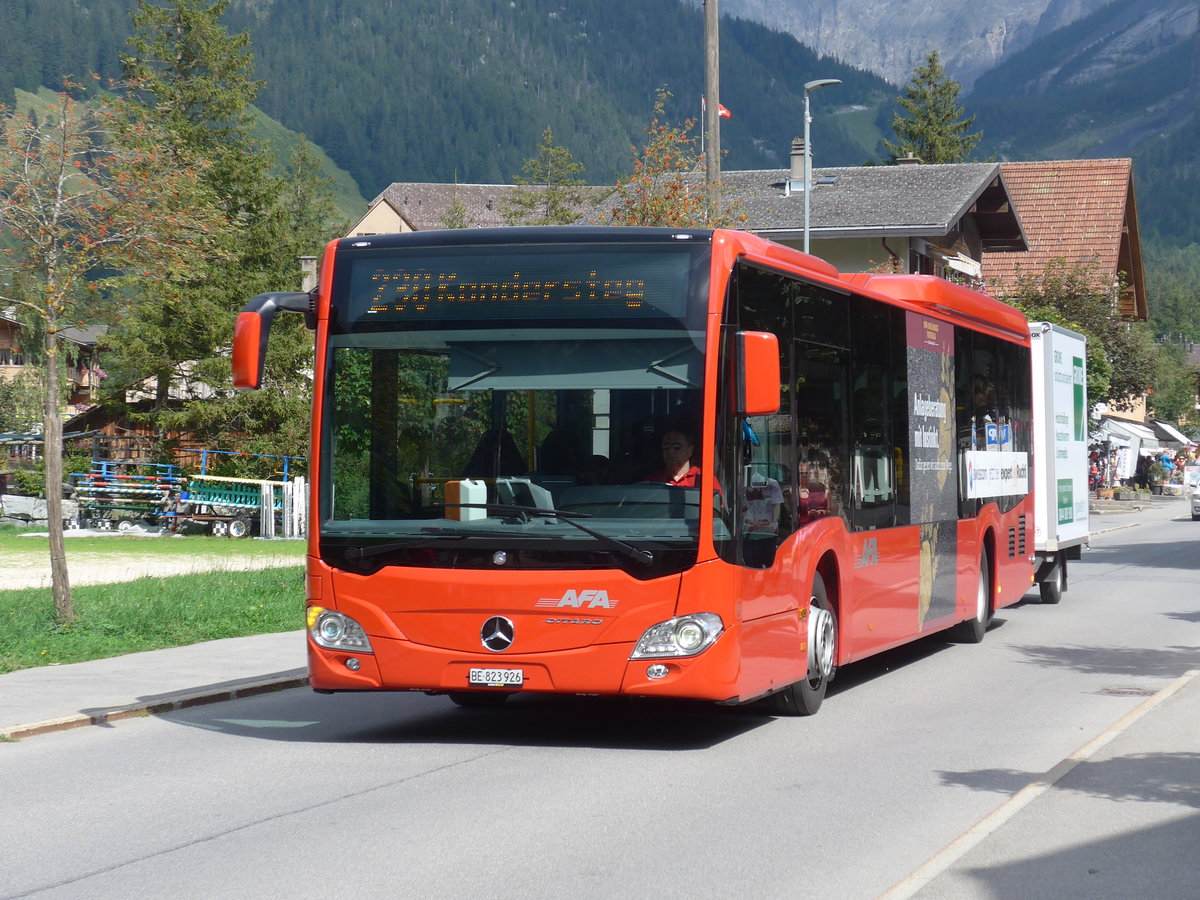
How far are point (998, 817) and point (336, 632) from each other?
394cm

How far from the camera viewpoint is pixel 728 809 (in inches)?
307

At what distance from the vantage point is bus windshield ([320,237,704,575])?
30.4 feet

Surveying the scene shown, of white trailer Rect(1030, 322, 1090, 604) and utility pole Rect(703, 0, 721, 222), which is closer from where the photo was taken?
white trailer Rect(1030, 322, 1090, 604)

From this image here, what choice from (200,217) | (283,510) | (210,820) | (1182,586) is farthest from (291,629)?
(283,510)

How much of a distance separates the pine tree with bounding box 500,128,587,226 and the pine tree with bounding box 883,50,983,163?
24.0 metres

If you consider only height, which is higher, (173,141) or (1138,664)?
(173,141)

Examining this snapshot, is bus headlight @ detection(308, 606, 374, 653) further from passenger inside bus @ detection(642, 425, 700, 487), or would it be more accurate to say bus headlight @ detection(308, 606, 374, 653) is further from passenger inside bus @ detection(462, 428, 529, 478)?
passenger inside bus @ detection(642, 425, 700, 487)

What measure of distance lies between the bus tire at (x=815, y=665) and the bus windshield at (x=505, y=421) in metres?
1.97

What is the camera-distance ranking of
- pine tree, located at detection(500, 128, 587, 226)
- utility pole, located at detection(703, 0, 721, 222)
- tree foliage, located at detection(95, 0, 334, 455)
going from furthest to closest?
1. pine tree, located at detection(500, 128, 587, 226)
2. tree foliage, located at detection(95, 0, 334, 455)
3. utility pole, located at detection(703, 0, 721, 222)

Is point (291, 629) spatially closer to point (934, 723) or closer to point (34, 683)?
point (34, 683)

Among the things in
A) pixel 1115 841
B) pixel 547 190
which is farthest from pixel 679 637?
pixel 547 190

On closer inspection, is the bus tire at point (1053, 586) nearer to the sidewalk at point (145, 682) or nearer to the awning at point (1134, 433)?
the sidewalk at point (145, 682)

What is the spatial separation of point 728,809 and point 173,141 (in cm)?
1126

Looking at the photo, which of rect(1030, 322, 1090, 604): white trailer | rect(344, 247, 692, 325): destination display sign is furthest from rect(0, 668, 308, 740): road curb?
rect(1030, 322, 1090, 604): white trailer
